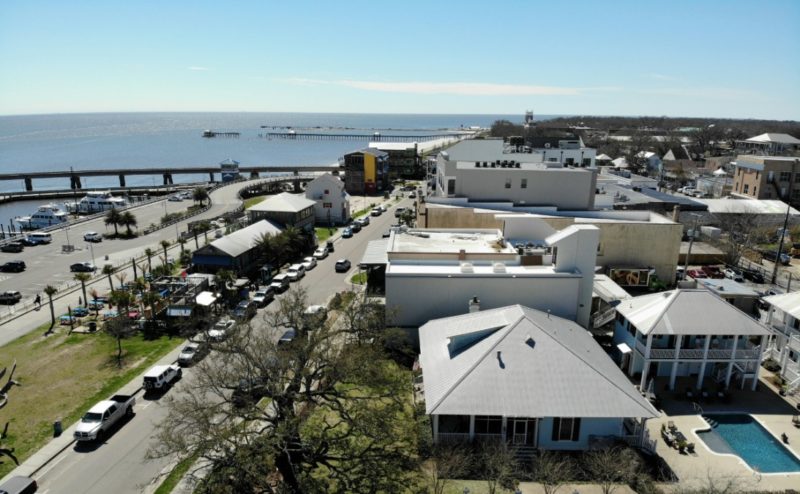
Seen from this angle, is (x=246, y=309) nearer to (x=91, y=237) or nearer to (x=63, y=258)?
(x=63, y=258)

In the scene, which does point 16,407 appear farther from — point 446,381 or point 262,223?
point 262,223

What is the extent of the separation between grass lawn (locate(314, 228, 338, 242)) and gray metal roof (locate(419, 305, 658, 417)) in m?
41.9

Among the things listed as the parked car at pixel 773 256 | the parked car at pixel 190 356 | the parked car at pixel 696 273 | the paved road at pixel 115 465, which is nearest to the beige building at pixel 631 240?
the parked car at pixel 696 273

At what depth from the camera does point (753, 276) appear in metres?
49.8

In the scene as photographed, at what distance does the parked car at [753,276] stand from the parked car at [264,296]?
1861 inches

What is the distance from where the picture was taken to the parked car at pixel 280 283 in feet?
154

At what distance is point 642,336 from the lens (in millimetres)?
30422

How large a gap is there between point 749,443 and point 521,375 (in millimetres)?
12653

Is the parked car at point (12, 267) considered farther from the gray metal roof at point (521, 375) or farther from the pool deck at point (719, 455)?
the pool deck at point (719, 455)

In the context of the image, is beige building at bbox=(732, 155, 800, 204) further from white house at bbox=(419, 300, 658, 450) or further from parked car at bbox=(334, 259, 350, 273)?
white house at bbox=(419, 300, 658, 450)

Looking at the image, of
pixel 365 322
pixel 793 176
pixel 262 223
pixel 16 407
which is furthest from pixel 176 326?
pixel 793 176

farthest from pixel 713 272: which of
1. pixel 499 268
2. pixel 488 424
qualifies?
pixel 488 424

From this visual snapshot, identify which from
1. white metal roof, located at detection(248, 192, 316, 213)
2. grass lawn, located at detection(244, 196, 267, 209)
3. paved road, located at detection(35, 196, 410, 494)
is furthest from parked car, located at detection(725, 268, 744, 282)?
grass lawn, located at detection(244, 196, 267, 209)

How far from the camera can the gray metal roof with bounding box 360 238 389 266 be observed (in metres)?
39.8
